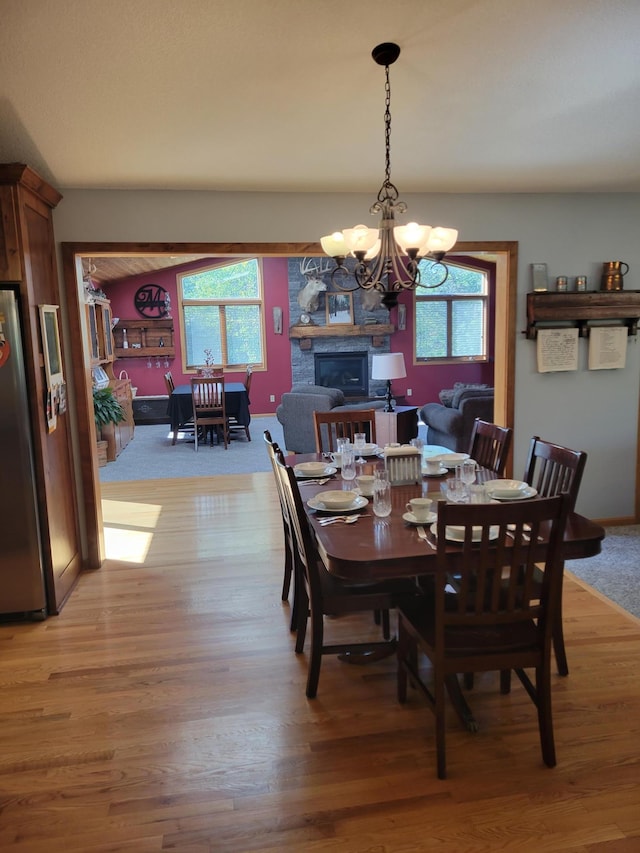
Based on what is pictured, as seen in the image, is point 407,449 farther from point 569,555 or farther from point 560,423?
point 560,423

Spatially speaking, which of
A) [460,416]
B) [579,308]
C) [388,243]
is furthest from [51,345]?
[460,416]

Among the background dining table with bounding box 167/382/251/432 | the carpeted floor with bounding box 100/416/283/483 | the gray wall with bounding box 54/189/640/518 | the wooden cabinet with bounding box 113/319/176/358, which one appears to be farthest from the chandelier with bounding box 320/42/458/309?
the wooden cabinet with bounding box 113/319/176/358

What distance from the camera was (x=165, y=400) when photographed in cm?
1001

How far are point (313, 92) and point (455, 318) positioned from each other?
8.44 meters

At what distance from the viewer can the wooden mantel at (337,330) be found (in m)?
10.2

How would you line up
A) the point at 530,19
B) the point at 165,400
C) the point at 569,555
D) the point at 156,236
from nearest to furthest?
1. the point at 569,555
2. the point at 530,19
3. the point at 156,236
4. the point at 165,400

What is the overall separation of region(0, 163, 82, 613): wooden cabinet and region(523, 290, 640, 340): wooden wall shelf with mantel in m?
3.12

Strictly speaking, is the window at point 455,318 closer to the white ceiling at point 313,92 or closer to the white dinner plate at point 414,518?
the white ceiling at point 313,92

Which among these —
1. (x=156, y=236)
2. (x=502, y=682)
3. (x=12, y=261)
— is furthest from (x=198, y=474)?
(x=502, y=682)

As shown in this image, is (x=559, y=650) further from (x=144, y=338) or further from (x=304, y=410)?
(x=144, y=338)

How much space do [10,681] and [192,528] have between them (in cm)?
205

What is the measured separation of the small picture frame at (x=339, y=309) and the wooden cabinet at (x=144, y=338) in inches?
109

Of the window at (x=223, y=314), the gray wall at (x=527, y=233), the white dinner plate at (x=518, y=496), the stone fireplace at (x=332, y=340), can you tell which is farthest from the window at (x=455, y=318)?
the white dinner plate at (x=518, y=496)

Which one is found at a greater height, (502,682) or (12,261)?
(12,261)
